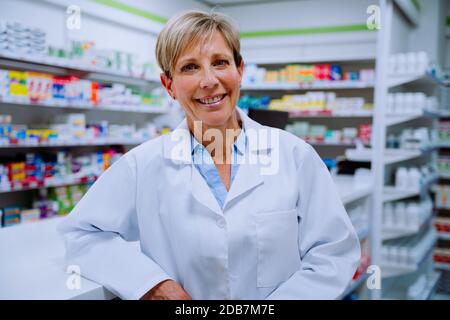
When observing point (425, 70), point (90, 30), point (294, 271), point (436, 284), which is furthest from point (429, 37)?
point (294, 271)

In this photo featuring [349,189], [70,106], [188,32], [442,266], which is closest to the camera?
[188,32]

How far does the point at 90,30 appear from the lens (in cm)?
506

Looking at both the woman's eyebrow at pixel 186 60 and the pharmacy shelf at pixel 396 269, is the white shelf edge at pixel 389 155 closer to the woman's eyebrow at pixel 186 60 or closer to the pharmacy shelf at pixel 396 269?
the pharmacy shelf at pixel 396 269

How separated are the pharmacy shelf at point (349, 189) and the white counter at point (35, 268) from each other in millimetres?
1446

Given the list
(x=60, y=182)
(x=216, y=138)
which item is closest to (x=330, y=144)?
(x=60, y=182)

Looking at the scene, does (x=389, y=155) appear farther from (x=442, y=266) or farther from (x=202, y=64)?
(x=202, y=64)

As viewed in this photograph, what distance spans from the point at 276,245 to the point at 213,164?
0.27 meters

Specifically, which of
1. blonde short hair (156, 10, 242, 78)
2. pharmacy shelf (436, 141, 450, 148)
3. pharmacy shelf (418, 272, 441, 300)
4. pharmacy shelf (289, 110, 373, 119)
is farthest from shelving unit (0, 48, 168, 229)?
pharmacy shelf (436, 141, 450, 148)

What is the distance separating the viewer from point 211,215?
1099 mm

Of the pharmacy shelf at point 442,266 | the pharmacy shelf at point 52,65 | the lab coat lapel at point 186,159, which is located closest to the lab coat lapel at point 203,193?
the lab coat lapel at point 186,159

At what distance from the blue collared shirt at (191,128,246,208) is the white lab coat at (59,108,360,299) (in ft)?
0.11
